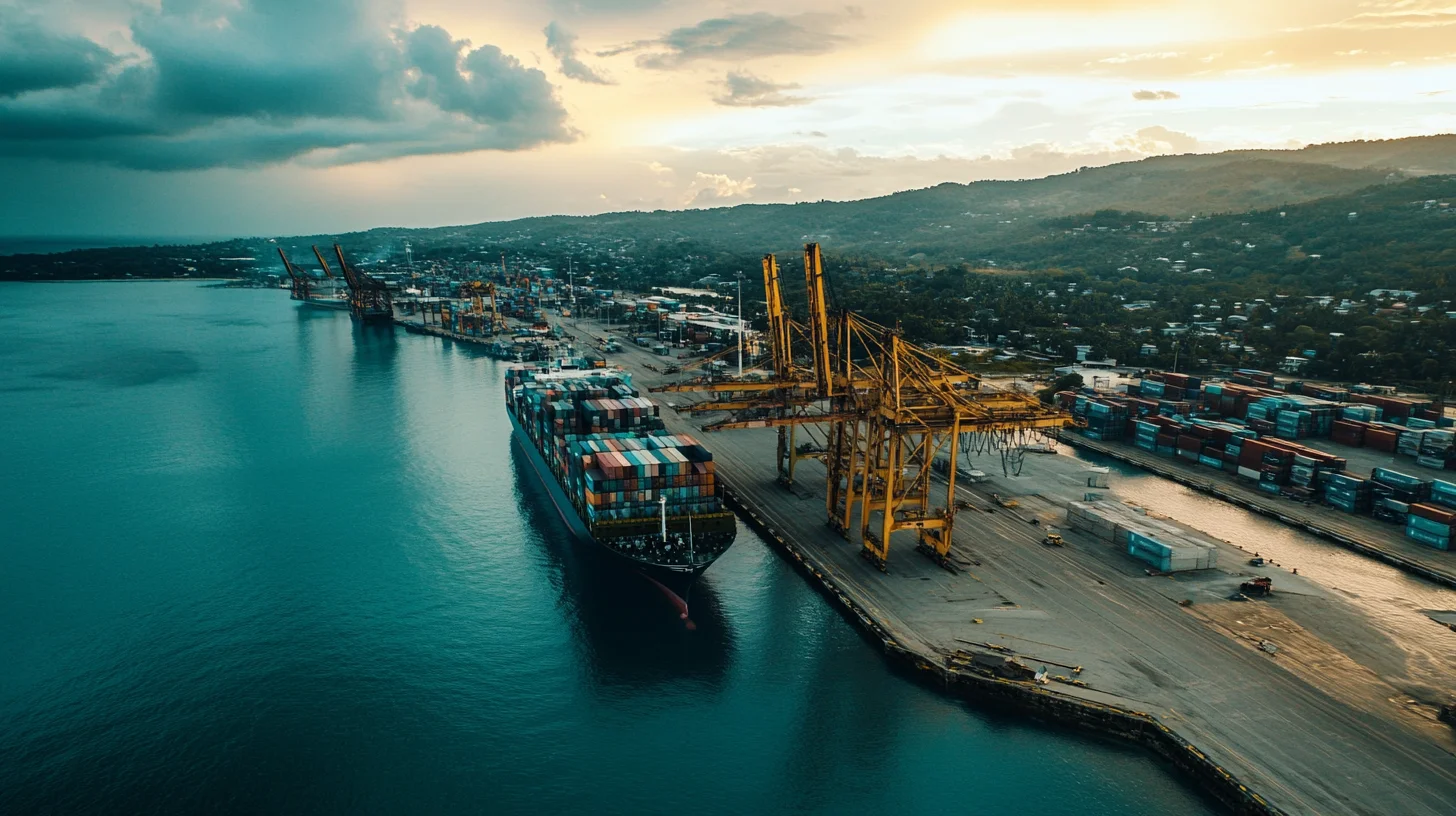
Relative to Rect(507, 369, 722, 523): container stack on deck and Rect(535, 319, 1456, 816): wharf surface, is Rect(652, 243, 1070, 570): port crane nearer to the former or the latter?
Rect(535, 319, 1456, 816): wharf surface

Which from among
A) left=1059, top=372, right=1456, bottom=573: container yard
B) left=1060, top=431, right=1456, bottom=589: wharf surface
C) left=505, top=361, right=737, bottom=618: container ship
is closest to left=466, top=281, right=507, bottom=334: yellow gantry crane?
left=505, top=361, right=737, bottom=618: container ship

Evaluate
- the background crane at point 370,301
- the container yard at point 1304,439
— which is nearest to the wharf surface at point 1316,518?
the container yard at point 1304,439

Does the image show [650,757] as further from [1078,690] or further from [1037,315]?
[1037,315]

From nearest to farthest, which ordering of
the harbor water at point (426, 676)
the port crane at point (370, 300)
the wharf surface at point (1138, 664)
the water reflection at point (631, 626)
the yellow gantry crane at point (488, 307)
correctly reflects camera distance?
the wharf surface at point (1138, 664)
the harbor water at point (426, 676)
the water reflection at point (631, 626)
the yellow gantry crane at point (488, 307)
the port crane at point (370, 300)

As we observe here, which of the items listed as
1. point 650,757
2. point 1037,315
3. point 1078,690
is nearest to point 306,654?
point 650,757

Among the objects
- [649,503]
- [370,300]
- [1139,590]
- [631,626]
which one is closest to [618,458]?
[649,503]

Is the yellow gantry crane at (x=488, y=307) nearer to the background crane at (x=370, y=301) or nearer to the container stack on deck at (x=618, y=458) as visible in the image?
the background crane at (x=370, y=301)

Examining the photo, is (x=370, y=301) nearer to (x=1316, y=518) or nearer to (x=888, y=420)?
(x=888, y=420)
